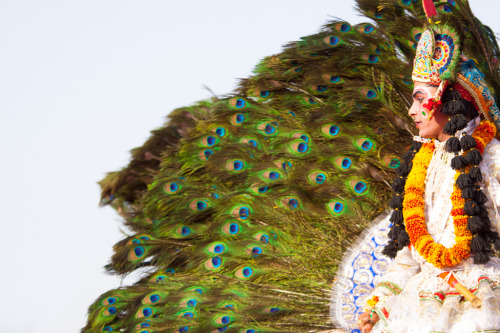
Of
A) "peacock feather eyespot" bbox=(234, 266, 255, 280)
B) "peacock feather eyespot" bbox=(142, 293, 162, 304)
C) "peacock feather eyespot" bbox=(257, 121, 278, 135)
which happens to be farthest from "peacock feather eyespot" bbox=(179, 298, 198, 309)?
"peacock feather eyespot" bbox=(257, 121, 278, 135)

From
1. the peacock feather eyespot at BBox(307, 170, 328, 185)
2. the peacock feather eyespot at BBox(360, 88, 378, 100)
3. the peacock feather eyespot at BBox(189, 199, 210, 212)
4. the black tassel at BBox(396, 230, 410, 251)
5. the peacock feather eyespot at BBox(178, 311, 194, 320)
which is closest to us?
the black tassel at BBox(396, 230, 410, 251)

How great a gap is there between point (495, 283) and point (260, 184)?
8.71 ft

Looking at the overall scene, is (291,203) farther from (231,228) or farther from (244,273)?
(244,273)

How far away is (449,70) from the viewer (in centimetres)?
301

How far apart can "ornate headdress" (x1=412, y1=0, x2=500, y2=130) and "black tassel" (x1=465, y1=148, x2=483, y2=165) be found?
0.25 m

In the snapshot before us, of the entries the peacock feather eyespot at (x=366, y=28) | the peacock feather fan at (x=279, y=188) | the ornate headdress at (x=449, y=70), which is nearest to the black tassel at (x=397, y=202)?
the ornate headdress at (x=449, y=70)

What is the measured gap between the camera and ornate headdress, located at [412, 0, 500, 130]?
9.89 ft

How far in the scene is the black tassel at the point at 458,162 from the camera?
2.91m

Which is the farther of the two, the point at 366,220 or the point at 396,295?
the point at 366,220

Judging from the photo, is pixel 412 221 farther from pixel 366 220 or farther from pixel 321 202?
pixel 321 202

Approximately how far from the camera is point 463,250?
288cm

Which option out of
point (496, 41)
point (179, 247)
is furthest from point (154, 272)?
point (496, 41)

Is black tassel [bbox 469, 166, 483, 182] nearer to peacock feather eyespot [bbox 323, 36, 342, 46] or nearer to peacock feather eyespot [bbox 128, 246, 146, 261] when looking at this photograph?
peacock feather eyespot [bbox 323, 36, 342, 46]

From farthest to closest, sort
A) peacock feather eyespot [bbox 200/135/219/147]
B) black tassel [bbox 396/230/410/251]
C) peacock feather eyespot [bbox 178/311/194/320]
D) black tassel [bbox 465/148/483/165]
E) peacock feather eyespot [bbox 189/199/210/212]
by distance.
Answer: peacock feather eyespot [bbox 200/135/219/147] → peacock feather eyespot [bbox 189/199/210/212] → peacock feather eyespot [bbox 178/311/194/320] → black tassel [bbox 396/230/410/251] → black tassel [bbox 465/148/483/165]
